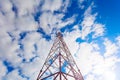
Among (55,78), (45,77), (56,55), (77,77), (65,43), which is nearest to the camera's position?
(55,78)

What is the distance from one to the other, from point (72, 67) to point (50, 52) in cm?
383

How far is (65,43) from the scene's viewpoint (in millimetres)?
29125

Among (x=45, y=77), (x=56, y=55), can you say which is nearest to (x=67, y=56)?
(x=56, y=55)

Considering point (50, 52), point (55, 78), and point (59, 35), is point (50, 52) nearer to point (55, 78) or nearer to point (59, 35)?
point (59, 35)

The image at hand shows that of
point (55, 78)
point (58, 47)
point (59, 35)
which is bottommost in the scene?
point (55, 78)

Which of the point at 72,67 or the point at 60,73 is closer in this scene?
the point at 60,73

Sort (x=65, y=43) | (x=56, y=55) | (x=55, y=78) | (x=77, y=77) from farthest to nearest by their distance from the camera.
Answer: (x=65, y=43)
(x=56, y=55)
(x=77, y=77)
(x=55, y=78)

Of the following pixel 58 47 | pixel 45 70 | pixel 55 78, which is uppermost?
pixel 58 47

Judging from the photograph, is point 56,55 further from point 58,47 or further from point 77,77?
point 77,77

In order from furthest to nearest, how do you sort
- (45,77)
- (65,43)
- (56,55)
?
1. (65,43)
2. (56,55)
3. (45,77)

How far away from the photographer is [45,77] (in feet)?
74.4

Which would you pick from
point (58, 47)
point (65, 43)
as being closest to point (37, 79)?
point (58, 47)

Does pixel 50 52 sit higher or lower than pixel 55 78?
higher

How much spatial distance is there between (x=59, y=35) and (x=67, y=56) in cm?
404
